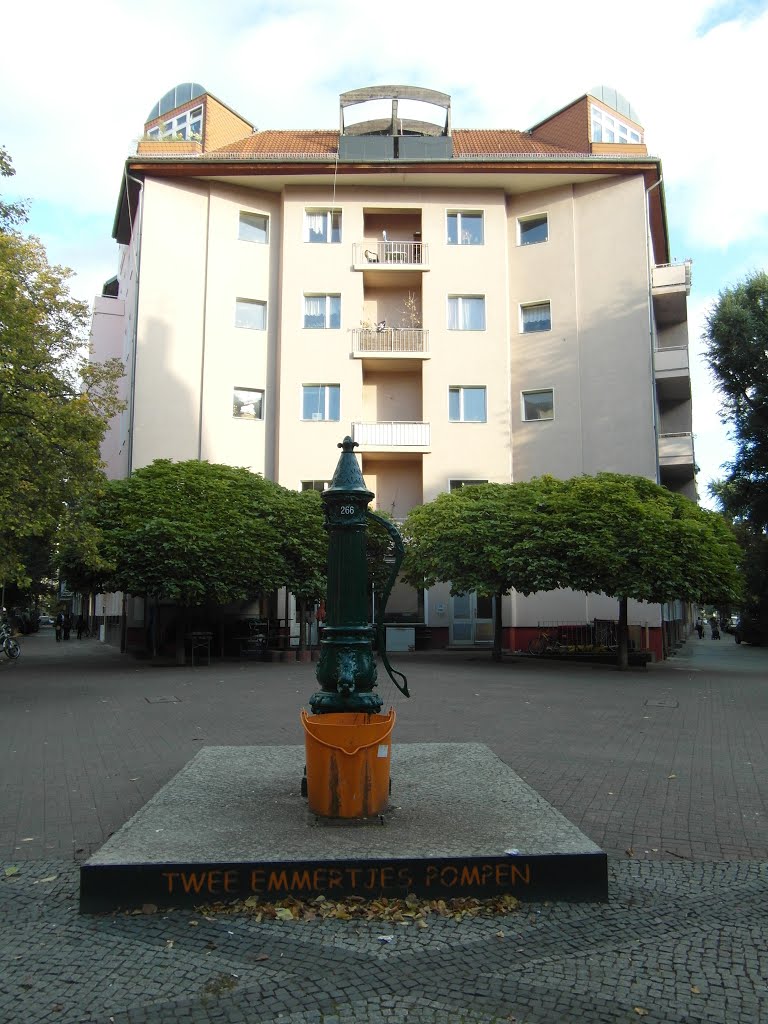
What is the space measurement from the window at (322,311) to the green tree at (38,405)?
13.4m

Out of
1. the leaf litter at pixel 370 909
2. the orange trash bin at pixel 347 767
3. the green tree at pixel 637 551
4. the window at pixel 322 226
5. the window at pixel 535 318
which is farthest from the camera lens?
the window at pixel 322 226

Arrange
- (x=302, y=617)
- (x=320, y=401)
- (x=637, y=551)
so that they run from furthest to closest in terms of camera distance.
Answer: (x=320, y=401)
(x=302, y=617)
(x=637, y=551)

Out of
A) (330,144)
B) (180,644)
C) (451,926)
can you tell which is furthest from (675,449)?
(451,926)

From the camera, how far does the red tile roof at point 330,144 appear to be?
31.4 meters

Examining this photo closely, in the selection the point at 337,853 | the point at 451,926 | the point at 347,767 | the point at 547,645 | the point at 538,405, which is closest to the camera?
the point at 451,926

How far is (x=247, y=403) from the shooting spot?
95.9 feet

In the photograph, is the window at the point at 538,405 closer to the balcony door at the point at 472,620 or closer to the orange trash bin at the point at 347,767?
the balcony door at the point at 472,620

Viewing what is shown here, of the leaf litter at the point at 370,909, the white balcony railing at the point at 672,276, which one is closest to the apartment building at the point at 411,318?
the white balcony railing at the point at 672,276

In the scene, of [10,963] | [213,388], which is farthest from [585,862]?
[213,388]

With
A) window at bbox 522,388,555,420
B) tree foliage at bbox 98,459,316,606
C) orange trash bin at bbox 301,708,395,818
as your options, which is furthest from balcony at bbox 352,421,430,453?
orange trash bin at bbox 301,708,395,818

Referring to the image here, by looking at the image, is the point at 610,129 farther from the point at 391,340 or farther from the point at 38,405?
the point at 38,405

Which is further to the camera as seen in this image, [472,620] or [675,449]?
[675,449]

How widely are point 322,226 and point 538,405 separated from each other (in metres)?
10.1

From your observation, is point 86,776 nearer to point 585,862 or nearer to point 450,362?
point 585,862
